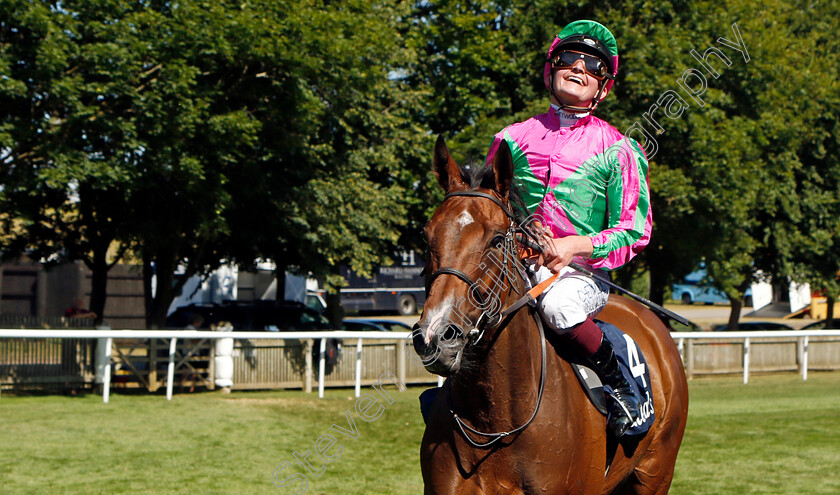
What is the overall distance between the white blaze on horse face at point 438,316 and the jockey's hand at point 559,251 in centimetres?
70

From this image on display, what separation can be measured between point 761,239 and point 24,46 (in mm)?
18800

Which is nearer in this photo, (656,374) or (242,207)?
(656,374)

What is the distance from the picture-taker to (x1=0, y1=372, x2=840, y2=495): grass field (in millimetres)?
7215

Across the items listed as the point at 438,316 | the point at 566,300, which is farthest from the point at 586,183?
the point at 438,316

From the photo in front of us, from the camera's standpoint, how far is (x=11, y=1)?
33.8 feet

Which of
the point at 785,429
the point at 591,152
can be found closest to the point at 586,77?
the point at 591,152

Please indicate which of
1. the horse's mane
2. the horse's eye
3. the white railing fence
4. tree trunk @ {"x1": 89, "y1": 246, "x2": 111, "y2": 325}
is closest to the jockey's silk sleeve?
the horse's mane

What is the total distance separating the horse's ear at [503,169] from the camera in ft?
9.71

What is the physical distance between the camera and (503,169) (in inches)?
118

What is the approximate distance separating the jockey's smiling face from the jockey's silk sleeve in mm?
96

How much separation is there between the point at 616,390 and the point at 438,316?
130cm

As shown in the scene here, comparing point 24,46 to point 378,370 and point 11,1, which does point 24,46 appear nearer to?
point 11,1

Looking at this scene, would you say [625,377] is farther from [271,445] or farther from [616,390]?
[271,445]

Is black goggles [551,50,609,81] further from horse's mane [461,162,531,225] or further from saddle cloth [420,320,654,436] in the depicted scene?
saddle cloth [420,320,654,436]
